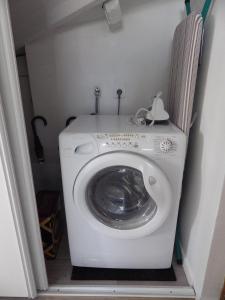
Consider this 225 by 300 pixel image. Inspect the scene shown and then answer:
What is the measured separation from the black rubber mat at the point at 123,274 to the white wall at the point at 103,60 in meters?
1.21

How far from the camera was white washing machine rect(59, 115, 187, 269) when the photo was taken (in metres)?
1.06

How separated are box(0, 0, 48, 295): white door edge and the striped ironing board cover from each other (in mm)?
834

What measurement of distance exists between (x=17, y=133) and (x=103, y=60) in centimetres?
105

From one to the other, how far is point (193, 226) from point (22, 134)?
111 cm

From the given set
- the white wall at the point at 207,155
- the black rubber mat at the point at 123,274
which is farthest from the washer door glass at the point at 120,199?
the black rubber mat at the point at 123,274

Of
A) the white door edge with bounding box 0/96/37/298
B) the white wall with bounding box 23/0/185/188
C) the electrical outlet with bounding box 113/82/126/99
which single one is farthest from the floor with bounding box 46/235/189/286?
the electrical outlet with bounding box 113/82/126/99

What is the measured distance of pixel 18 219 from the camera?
1.00 metres

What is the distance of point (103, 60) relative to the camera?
1657 mm

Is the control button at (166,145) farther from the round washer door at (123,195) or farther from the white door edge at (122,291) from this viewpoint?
the white door edge at (122,291)

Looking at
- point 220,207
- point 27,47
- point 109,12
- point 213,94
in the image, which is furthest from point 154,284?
point 27,47

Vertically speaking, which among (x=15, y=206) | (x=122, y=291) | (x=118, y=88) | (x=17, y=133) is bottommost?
(x=122, y=291)

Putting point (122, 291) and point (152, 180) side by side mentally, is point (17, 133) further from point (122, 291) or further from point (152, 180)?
point (122, 291)

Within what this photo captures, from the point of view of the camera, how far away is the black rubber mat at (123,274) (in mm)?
1346

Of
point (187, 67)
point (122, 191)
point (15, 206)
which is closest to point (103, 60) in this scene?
point (187, 67)
